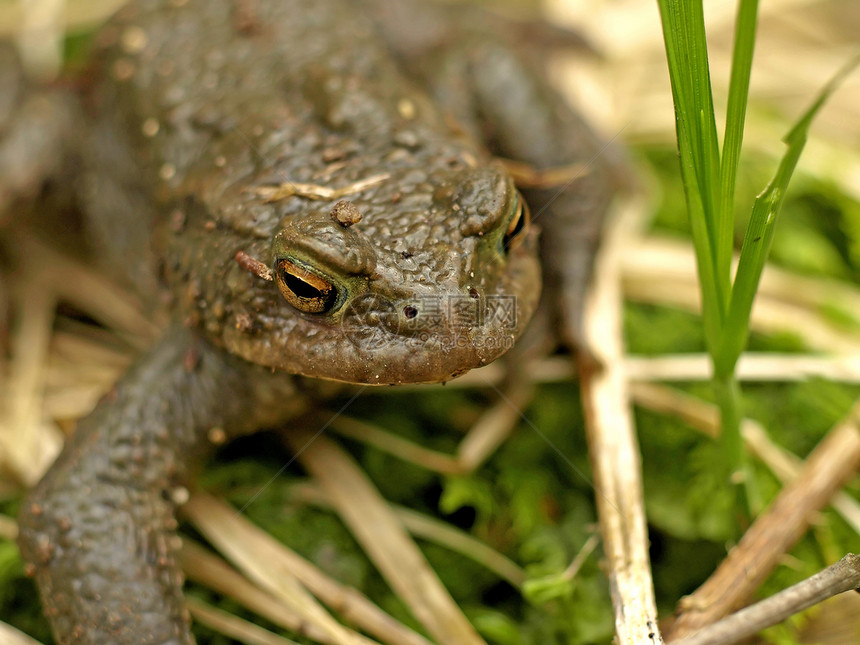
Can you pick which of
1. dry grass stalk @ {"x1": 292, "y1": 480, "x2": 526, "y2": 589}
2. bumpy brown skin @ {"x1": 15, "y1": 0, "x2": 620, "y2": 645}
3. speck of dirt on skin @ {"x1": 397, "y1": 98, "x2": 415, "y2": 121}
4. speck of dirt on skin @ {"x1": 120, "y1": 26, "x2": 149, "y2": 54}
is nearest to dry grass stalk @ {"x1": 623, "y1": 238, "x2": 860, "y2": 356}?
bumpy brown skin @ {"x1": 15, "y1": 0, "x2": 620, "y2": 645}

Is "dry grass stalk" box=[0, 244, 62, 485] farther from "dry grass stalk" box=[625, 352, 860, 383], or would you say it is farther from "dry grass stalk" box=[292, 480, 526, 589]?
"dry grass stalk" box=[625, 352, 860, 383]

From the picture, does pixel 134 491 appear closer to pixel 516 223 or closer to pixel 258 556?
pixel 258 556

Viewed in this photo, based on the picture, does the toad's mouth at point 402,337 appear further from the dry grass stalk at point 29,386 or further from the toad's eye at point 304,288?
the dry grass stalk at point 29,386

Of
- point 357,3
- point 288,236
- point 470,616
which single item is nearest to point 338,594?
point 470,616

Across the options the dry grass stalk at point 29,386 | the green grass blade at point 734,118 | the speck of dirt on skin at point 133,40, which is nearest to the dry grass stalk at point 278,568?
the dry grass stalk at point 29,386

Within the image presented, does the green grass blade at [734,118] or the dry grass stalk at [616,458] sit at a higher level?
the green grass blade at [734,118]

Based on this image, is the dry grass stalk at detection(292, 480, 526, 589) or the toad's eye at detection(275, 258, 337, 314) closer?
the toad's eye at detection(275, 258, 337, 314)

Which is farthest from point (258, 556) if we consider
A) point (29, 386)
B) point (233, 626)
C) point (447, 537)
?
point (29, 386)
